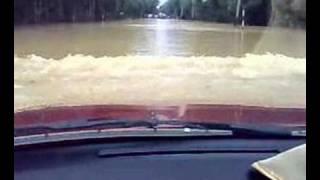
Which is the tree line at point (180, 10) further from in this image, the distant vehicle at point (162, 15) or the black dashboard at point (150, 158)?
the black dashboard at point (150, 158)

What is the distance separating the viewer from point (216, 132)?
1524mm

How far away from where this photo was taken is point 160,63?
1804mm

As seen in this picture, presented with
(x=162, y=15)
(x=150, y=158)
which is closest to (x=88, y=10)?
(x=162, y=15)

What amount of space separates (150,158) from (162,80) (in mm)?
450

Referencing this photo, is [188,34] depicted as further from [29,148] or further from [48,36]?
[29,148]

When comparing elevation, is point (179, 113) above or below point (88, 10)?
below

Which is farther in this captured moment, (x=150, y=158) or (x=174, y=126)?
(x=174, y=126)

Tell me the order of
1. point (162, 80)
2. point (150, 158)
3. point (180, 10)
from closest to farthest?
point (150, 158) < point (180, 10) < point (162, 80)

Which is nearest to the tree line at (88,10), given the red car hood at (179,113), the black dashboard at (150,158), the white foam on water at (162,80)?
the white foam on water at (162,80)

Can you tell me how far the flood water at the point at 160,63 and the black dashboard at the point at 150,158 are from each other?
8.1 inches

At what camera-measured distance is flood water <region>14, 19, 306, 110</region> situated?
1.68 meters

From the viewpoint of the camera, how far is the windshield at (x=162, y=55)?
1624mm

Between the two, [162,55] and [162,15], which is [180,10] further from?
[162,55]
